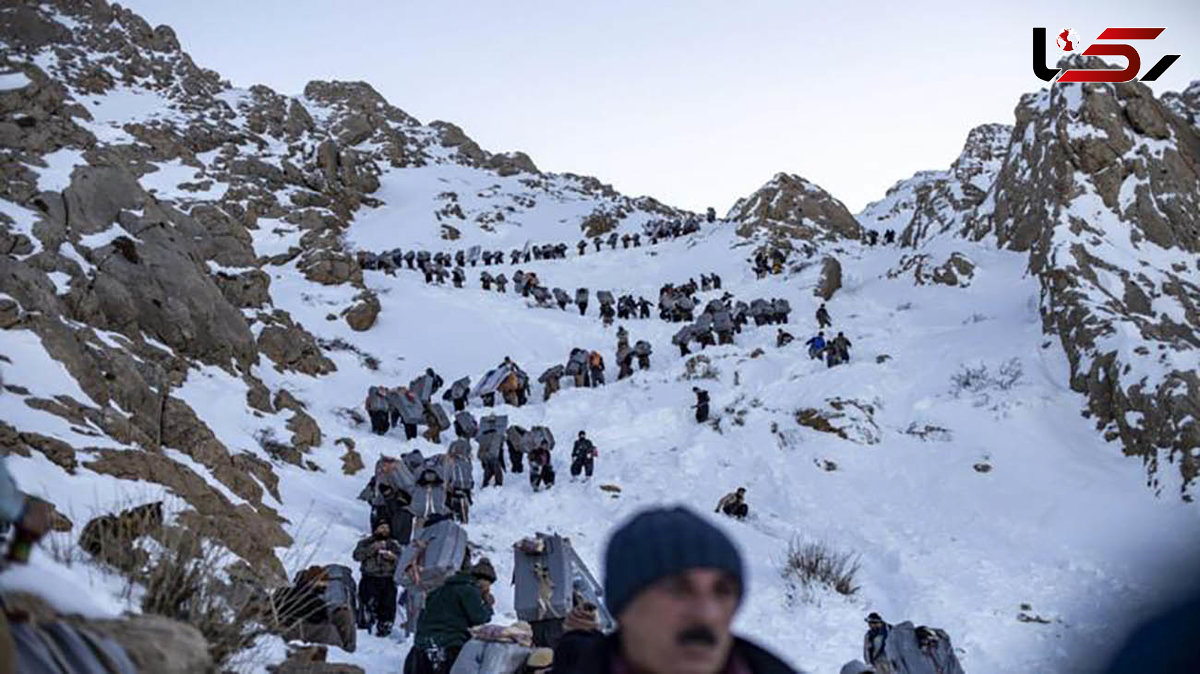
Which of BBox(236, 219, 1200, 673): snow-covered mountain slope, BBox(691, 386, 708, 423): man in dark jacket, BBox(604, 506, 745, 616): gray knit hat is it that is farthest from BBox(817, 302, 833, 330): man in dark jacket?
BBox(604, 506, 745, 616): gray knit hat

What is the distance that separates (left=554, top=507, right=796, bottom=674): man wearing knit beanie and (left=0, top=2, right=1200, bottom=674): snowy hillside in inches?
34.6

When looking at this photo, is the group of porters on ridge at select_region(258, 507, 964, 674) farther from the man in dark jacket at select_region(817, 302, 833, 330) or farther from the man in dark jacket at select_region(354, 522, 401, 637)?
the man in dark jacket at select_region(817, 302, 833, 330)

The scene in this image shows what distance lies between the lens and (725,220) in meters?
46.1

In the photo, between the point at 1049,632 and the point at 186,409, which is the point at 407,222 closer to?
the point at 186,409

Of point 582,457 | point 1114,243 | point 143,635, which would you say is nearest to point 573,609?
point 143,635

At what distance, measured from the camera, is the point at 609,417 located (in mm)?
19469

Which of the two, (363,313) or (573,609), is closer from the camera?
(573,609)

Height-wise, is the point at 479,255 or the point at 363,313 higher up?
the point at 479,255

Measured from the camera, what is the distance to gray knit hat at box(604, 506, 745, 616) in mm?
1953

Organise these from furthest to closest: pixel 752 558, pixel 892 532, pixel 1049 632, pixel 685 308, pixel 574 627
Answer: pixel 685 308, pixel 892 532, pixel 752 558, pixel 1049 632, pixel 574 627

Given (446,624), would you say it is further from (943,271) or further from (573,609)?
(943,271)

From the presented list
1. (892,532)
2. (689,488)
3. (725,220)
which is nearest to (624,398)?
(689,488)

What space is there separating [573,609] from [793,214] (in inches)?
1610

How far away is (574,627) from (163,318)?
13750 millimetres
